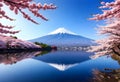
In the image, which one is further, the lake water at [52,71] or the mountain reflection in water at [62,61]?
the mountain reflection in water at [62,61]

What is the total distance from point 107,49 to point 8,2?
55.2 ft

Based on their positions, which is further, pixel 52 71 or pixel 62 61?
pixel 62 61

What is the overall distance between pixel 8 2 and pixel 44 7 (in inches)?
31.3

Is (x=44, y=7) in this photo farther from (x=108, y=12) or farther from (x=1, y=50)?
(x=1, y=50)

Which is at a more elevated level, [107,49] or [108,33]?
[108,33]

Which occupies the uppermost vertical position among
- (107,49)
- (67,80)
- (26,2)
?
(26,2)

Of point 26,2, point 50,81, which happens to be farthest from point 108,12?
point 50,81

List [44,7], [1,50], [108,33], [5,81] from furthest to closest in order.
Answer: [1,50] → [108,33] → [5,81] → [44,7]

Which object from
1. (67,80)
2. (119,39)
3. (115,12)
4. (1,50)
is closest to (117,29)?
(119,39)

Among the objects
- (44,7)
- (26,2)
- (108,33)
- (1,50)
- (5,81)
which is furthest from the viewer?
(1,50)

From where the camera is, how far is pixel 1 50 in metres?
51.5

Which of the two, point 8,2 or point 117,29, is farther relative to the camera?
point 117,29

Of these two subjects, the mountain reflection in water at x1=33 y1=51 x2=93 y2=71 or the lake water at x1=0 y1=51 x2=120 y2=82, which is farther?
the mountain reflection in water at x1=33 y1=51 x2=93 y2=71

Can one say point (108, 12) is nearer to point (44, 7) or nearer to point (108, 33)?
point (44, 7)
